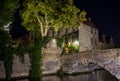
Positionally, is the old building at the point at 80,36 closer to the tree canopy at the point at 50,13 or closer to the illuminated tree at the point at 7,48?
the tree canopy at the point at 50,13

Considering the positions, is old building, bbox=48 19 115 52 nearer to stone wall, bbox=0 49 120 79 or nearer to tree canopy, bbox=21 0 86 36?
stone wall, bbox=0 49 120 79

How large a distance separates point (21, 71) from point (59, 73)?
17.7 feet

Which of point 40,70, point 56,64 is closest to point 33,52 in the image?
point 40,70

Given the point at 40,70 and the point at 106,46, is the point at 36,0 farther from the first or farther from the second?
the point at 106,46

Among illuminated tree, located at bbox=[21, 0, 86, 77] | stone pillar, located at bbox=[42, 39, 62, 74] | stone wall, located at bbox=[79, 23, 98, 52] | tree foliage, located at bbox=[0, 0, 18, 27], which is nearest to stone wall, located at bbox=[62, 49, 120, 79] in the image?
stone pillar, located at bbox=[42, 39, 62, 74]

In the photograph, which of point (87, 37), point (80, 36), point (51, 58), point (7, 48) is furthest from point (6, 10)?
point (87, 37)

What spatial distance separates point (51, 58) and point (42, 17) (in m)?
5.89

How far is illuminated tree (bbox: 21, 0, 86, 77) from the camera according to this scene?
2787 cm

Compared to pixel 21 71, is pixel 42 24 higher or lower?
higher

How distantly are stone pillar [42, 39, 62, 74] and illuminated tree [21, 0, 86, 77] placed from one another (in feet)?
6.47

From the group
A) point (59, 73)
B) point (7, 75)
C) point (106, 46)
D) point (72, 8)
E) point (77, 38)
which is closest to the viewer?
point (7, 75)

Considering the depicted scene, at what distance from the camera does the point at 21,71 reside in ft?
95.7

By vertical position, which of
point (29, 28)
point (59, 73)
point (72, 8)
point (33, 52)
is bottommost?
point (59, 73)

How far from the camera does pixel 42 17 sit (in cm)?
2959
